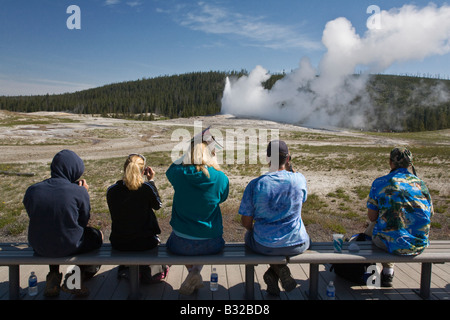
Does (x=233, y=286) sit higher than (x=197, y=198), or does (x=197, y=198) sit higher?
(x=197, y=198)

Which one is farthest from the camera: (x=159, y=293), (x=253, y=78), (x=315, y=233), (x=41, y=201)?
(x=253, y=78)

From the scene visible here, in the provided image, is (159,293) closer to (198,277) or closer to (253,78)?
(198,277)

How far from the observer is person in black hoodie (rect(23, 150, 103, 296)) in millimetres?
2990

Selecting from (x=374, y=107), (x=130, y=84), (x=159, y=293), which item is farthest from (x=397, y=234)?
(x=130, y=84)

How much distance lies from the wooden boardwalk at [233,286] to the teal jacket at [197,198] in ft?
2.46

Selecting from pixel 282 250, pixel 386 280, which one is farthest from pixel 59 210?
pixel 386 280

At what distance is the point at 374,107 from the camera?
112 m

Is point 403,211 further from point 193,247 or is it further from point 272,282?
point 193,247

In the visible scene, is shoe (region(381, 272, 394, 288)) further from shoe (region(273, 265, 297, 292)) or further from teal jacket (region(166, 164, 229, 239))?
teal jacket (region(166, 164, 229, 239))

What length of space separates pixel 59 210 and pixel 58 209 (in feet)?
0.04

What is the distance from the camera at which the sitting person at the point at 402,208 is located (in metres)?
3.10

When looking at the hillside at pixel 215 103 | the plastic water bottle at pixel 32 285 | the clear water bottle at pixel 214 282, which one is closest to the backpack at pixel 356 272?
the clear water bottle at pixel 214 282

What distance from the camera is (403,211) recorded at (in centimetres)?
311
